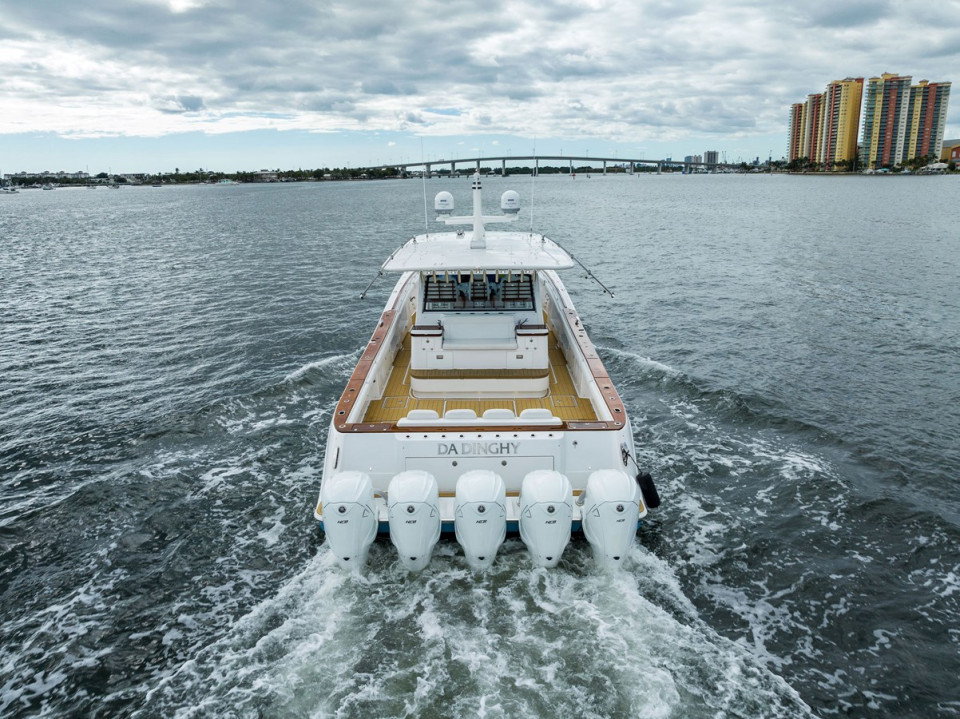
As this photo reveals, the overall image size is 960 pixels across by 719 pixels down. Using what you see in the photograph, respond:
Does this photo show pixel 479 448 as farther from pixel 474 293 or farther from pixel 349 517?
pixel 474 293

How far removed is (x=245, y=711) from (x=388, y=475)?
3266 millimetres

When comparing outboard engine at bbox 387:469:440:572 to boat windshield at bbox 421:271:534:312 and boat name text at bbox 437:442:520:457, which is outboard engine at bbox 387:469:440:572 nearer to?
boat name text at bbox 437:442:520:457

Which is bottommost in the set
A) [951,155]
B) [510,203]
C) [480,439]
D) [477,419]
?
[480,439]

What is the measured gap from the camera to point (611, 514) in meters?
7.39

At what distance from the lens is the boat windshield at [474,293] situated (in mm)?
11492

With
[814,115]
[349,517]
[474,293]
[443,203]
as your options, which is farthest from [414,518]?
[814,115]

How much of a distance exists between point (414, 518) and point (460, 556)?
139 cm

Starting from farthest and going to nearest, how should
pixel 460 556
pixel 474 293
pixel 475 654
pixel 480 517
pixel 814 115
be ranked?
pixel 814 115
pixel 474 293
pixel 460 556
pixel 480 517
pixel 475 654

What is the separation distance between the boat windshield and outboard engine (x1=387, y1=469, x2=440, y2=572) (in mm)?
4700

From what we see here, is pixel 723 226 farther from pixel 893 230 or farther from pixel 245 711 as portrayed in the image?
pixel 245 711

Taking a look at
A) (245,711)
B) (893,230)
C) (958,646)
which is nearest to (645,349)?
(958,646)

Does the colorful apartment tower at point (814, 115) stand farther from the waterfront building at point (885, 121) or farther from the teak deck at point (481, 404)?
the teak deck at point (481, 404)

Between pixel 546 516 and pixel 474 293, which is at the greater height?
pixel 474 293

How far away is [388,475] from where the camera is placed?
846cm
